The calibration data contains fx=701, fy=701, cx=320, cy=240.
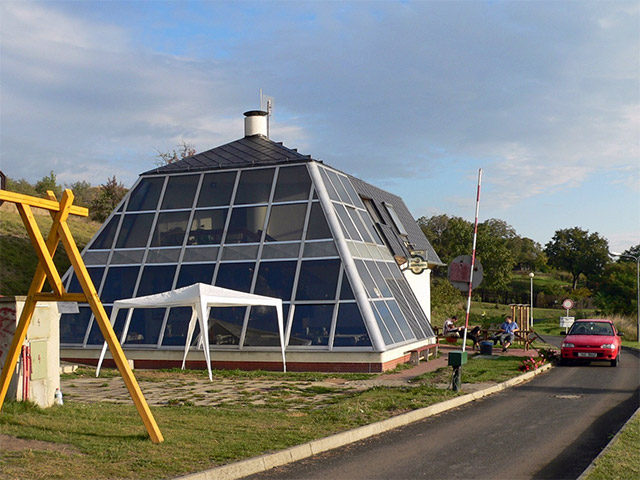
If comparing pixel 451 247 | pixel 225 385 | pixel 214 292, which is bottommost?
pixel 225 385

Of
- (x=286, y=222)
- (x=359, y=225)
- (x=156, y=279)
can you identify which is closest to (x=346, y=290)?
(x=286, y=222)

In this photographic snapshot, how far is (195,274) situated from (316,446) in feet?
43.7

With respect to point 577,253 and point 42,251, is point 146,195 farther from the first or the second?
point 577,253

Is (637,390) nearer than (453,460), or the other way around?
(453,460)

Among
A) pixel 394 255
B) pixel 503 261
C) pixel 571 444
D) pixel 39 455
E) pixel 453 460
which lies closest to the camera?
pixel 39 455

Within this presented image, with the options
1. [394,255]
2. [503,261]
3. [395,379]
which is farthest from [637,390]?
[503,261]

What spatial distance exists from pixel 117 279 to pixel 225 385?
782 centimetres

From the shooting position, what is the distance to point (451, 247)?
74625 mm

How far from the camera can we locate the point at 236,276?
71.7 feet

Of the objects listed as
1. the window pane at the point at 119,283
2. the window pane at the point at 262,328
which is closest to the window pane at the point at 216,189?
the window pane at the point at 119,283

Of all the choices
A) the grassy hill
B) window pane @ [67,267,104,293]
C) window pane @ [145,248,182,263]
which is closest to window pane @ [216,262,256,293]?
window pane @ [145,248,182,263]

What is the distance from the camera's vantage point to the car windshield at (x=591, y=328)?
981 inches

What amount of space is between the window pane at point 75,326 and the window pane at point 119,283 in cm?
76

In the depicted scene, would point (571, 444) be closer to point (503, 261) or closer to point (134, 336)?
point (134, 336)
